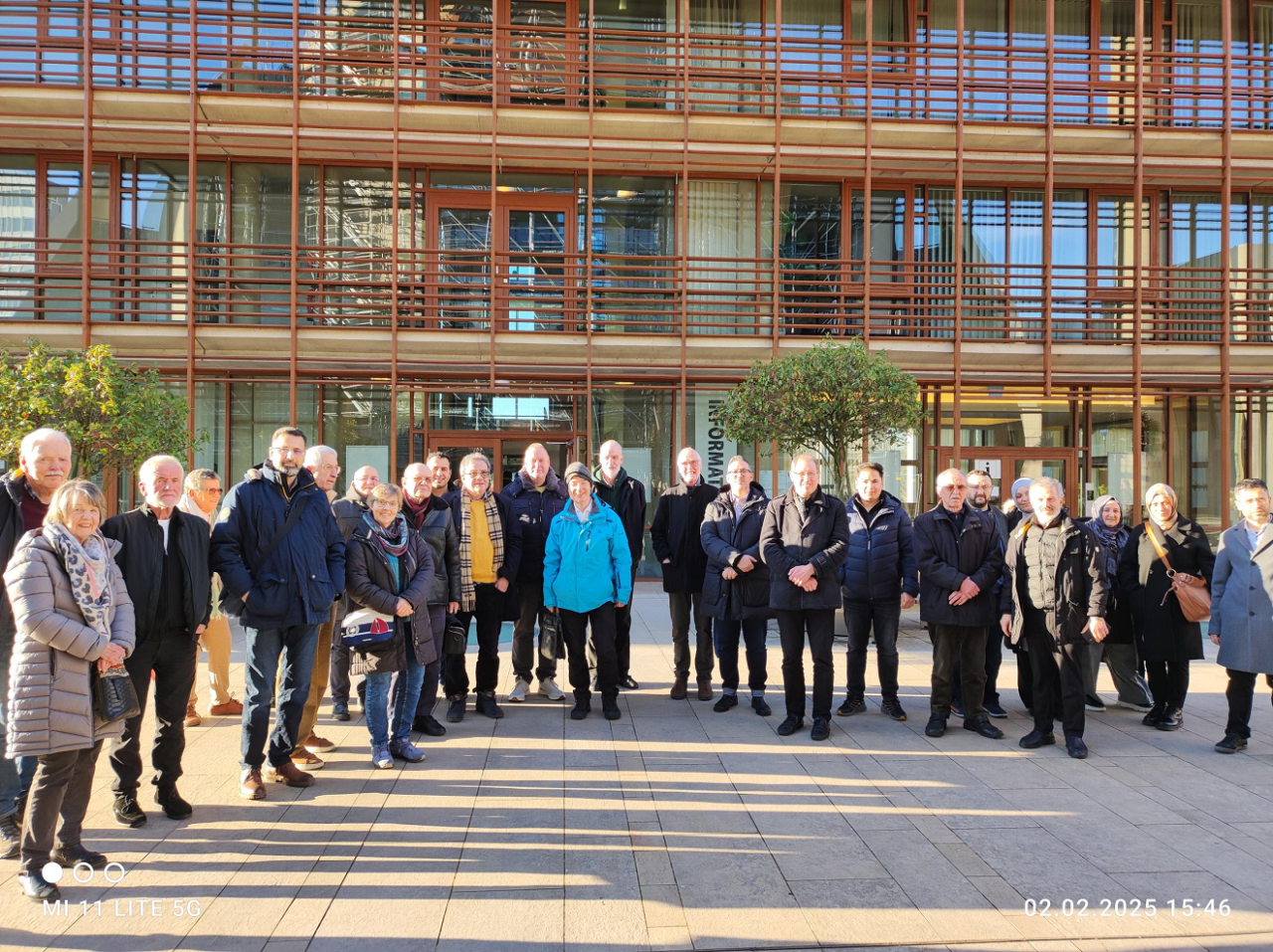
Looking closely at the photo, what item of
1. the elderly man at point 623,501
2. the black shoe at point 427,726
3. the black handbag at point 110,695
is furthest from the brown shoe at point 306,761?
the elderly man at point 623,501

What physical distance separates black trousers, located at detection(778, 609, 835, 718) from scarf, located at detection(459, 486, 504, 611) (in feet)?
7.01

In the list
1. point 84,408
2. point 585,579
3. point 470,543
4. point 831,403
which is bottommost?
point 585,579

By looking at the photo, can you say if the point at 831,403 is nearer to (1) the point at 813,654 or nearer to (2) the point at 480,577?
(1) the point at 813,654

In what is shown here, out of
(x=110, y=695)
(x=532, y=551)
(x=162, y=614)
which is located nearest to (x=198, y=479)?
(x=162, y=614)

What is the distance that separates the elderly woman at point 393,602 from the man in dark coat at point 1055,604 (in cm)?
394

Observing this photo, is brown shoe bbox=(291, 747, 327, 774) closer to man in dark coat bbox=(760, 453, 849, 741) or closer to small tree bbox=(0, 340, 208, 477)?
man in dark coat bbox=(760, 453, 849, 741)

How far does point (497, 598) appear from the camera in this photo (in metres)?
6.59

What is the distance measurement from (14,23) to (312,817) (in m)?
15.2

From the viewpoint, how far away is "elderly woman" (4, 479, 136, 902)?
3539mm

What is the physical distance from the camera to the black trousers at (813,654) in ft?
19.7

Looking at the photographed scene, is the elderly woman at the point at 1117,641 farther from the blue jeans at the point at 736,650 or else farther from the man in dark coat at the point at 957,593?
the blue jeans at the point at 736,650

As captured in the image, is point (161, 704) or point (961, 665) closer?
point (161, 704)

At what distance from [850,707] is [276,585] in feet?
13.9

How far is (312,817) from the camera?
175 inches
